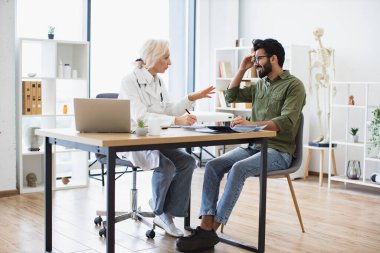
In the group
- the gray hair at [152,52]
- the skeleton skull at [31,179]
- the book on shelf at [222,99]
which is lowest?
the skeleton skull at [31,179]

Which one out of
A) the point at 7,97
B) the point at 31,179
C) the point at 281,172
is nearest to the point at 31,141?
the point at 31,179

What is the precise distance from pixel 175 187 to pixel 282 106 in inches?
34.6

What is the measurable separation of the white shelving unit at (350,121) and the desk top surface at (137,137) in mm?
2564

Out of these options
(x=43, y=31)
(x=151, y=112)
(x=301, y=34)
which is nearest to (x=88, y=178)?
(x=43, y=31)

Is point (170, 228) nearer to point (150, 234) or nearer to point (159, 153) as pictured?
point (150, 234)

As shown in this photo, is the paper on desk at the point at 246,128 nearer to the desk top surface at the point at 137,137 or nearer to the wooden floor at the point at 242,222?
the desk top surface at the point at 137,137

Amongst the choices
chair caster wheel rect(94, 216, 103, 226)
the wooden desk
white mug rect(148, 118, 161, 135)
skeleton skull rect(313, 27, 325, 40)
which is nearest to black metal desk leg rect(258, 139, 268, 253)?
the wooden desk

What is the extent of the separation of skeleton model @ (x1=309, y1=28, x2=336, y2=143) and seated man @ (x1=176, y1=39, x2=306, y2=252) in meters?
2.22

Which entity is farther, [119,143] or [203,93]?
[203,93]

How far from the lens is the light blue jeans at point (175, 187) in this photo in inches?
137

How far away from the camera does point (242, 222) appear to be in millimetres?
4012

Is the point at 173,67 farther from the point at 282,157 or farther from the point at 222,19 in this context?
the point at 282,157

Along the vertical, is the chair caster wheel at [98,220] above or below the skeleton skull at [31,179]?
below

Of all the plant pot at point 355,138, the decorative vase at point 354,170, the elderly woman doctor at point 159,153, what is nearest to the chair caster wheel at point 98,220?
the elderly woman doctor at point 159,153
